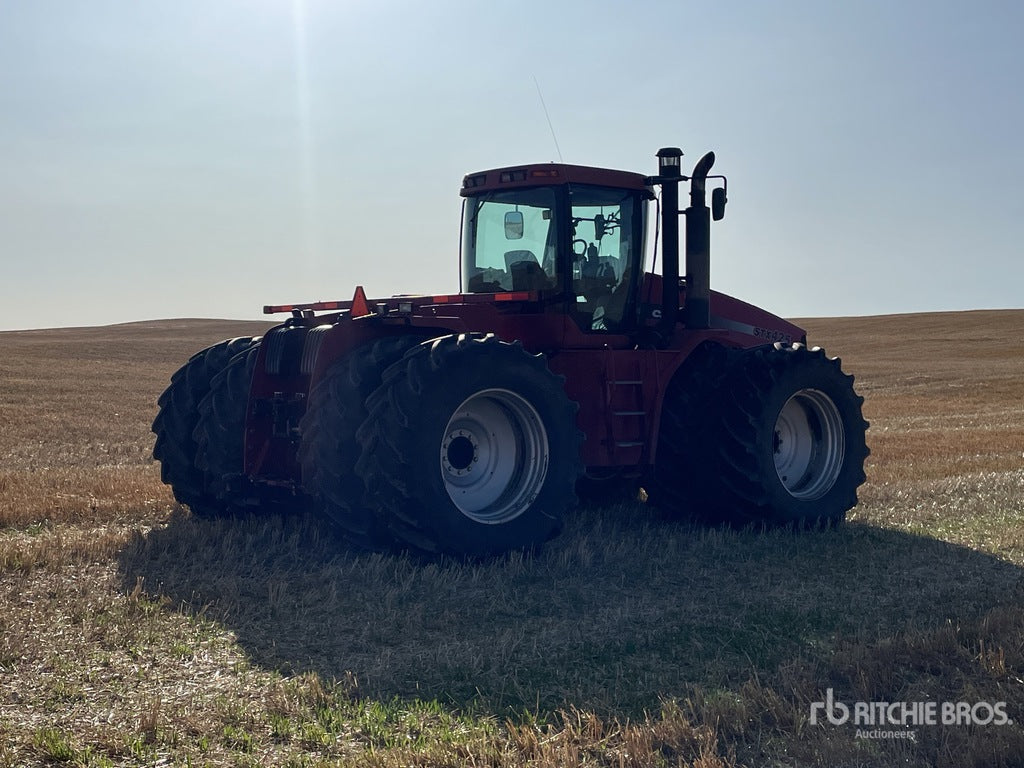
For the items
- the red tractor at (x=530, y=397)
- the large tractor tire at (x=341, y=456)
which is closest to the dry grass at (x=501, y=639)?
the large tractor tire at (x=341, y=456)

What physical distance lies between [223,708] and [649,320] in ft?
17.8

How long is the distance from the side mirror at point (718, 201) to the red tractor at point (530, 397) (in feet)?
0.04

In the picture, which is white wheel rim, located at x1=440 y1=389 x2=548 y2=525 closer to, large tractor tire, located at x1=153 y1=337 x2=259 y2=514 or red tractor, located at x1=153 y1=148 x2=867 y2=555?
red tractor, located at x1=153 y1=148 x2=867 y2=555

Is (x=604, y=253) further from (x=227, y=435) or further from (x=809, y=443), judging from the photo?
(x=227, y=435)

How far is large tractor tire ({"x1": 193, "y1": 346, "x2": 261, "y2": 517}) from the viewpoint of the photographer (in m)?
8.00

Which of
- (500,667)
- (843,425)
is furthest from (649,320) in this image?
(500,667)

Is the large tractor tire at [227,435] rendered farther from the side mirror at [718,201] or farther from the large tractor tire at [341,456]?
the side mirror at [718,201]

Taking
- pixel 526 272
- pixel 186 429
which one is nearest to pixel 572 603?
pixel 526 272

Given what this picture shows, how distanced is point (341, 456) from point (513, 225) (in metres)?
2.70

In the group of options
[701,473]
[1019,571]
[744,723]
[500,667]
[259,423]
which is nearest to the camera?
[744,723]

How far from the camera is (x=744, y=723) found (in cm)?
425

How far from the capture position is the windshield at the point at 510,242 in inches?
332

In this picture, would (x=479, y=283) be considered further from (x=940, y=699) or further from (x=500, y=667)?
(x=940, y=699)

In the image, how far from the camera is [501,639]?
5.33 metres
